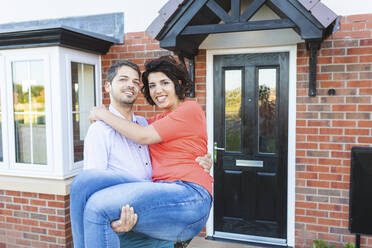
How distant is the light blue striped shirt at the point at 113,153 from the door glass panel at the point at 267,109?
2148 mm

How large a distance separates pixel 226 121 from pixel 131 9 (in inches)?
72.1

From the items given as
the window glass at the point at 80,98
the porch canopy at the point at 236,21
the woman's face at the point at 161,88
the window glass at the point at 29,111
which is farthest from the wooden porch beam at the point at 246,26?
the window glass at the point at 29,111

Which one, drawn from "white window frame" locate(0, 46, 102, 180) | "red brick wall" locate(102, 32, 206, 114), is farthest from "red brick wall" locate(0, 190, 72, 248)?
"red brick wall" locate(102, 32, 206, 114)

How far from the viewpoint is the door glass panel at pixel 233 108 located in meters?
3.65

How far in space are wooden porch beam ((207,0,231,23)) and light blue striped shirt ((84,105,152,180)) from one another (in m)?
1.45

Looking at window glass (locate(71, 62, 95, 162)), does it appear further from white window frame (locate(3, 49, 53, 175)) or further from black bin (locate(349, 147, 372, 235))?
black bin (locate(349, 147, 372, 235))

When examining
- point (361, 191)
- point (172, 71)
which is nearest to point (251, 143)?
point (361, 191)

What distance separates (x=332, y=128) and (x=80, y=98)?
9.65 feet

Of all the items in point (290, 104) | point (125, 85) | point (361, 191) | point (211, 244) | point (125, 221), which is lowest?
point (211, 244)

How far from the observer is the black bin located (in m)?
2.88

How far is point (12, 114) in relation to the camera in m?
3.59

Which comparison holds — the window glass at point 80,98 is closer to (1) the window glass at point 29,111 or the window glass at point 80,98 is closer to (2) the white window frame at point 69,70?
(2) the white window frame at point 69,70

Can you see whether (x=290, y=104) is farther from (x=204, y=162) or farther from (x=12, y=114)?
(x=12, y=114)

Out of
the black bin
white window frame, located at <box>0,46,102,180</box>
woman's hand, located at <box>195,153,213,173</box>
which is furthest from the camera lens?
white window frame, located at <box>0,46,102,180</box>
